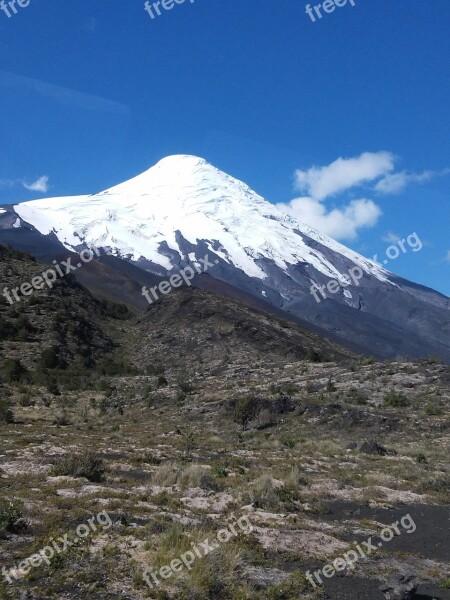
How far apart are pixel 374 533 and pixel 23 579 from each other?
7.01m

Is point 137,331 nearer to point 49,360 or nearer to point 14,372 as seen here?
point 49,360

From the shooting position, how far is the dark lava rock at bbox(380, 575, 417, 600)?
7.45 meters

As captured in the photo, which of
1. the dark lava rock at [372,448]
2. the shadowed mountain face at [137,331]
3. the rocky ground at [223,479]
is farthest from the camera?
the shadowed mountain face at [137,331]

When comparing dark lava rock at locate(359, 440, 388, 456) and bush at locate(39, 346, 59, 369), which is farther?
bush at locate(39, 346, 59, 369)

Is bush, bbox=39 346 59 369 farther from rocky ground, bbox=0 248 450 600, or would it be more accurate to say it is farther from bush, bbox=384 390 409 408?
bush, bbox=384 390 409 408

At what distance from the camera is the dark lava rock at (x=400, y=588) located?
7.45 metres

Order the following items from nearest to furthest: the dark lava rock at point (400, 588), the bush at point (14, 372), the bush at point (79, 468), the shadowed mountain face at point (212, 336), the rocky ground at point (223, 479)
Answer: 1. the dark lava rock at point (400, 588)
2. the rocky ground at point (223, 479)
3. the bush at point (79, 468)
4. the bush at point (14, 372)
5. the shadowed mountain face at point (212, 336)

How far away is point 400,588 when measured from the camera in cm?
752

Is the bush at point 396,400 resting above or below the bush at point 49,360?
above

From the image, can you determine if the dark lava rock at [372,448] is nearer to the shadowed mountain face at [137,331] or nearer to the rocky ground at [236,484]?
the rocky ground at [236,484]

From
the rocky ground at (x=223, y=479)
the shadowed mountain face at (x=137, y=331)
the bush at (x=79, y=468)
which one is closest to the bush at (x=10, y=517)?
the rocky ground at (x=223, y=479)

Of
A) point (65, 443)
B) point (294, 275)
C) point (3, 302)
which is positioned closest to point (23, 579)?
point (65, 443)

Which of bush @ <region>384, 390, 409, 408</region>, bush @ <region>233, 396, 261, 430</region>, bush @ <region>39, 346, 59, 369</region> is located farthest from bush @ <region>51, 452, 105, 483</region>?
bush @ <region>39, 346, 59, 369</region>

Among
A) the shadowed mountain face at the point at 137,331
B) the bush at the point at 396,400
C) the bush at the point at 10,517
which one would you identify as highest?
the shadowed mountain face at the point at 137,331
